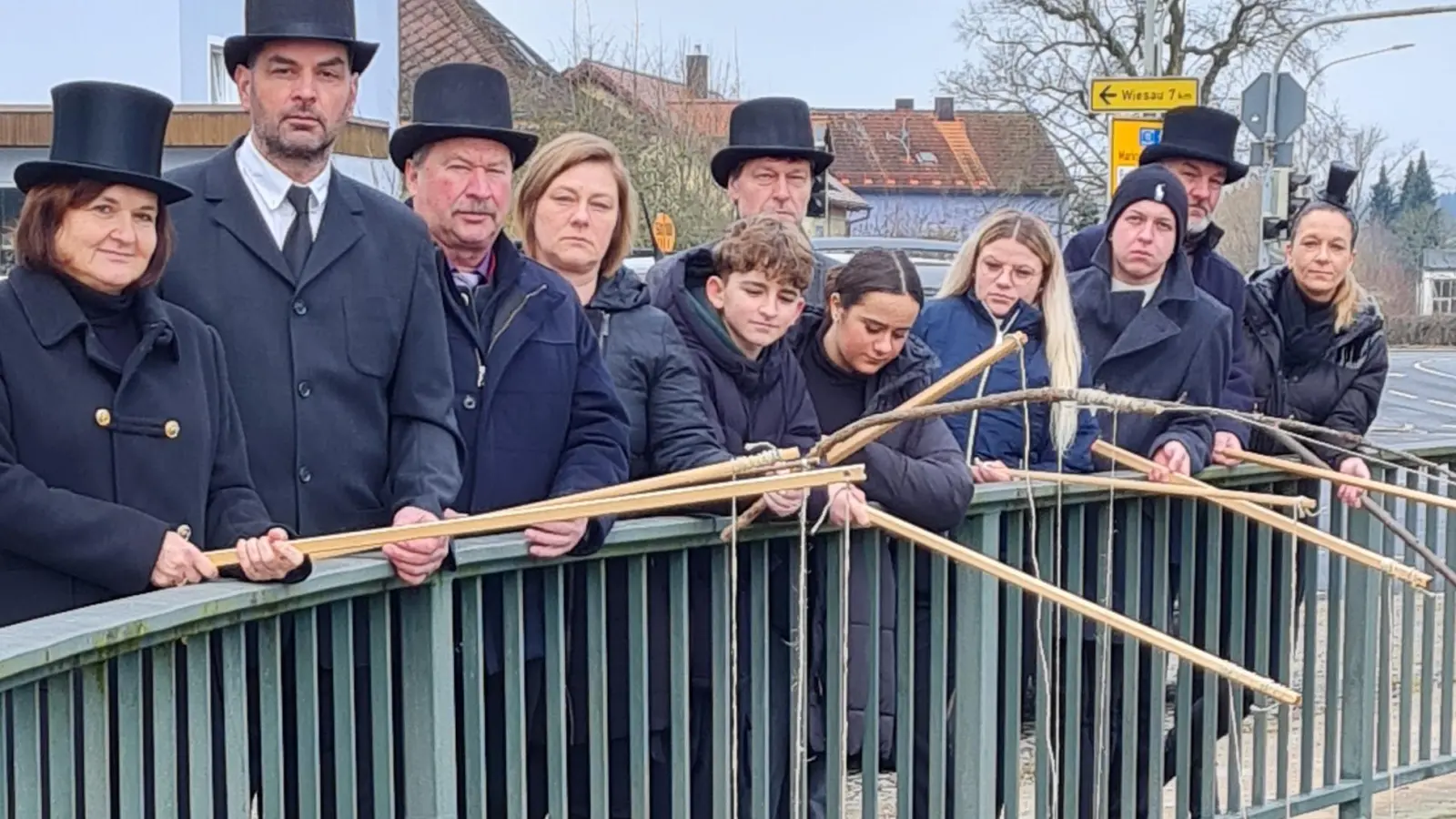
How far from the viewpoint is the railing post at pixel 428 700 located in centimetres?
386

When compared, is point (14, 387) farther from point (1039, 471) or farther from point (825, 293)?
point (1039, 471)

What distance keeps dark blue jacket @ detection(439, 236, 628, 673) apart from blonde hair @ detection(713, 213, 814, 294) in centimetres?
42

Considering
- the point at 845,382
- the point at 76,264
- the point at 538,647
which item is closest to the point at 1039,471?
the point at 845,382

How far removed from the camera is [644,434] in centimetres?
457

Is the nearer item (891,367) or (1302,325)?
(891,367)

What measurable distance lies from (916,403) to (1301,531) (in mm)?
983

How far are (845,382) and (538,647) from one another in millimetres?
1114

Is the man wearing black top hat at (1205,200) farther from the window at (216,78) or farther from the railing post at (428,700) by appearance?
the window at (216,78)

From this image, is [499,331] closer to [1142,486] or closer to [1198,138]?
[1142,486]

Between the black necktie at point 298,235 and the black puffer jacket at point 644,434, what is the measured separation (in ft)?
2.31

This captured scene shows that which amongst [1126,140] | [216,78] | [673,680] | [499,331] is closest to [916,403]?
[673,680]

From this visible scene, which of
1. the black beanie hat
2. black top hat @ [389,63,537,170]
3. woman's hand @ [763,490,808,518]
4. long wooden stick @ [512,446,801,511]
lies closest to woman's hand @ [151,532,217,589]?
long wooden stick @ [512,446,801,511]

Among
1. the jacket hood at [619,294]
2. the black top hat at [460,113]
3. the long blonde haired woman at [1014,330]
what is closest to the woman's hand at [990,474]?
the long blonde haired woman at [1014,330]

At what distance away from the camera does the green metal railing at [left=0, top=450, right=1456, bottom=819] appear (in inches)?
126
